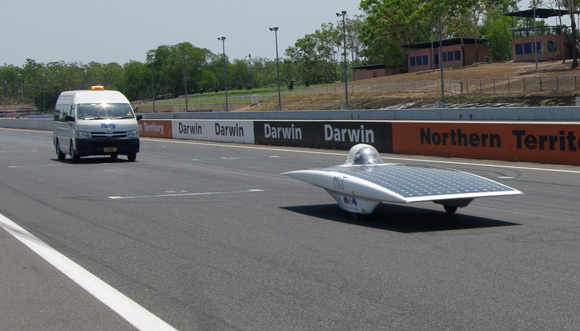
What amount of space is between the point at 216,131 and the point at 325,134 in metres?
11.1

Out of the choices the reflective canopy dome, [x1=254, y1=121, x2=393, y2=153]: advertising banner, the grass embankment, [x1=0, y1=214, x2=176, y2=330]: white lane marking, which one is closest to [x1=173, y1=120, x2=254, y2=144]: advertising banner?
[x1=254, y1=121, x2=393, y2=153]: advertising banner

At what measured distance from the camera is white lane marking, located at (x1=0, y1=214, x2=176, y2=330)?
229 inches

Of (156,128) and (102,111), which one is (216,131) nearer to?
(156,128)

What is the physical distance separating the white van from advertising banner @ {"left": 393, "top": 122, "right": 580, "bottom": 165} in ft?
29.5

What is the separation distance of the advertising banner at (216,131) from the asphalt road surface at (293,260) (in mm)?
19920

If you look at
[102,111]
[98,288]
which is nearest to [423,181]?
[98,288]

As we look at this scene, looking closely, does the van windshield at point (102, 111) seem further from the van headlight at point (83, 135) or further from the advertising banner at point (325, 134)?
the advertising banner at point (325, 134)

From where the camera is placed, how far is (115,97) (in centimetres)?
2497

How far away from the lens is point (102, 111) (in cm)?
2423

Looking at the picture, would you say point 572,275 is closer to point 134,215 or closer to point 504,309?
point 504,309

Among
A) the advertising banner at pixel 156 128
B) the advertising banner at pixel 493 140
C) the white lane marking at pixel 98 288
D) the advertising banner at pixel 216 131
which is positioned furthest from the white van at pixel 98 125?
the advertising banner at pixel 156 128

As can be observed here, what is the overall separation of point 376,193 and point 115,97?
55.3 ft

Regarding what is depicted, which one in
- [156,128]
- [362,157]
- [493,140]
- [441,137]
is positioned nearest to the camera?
[362,157]

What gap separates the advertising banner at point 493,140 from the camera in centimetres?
1873
